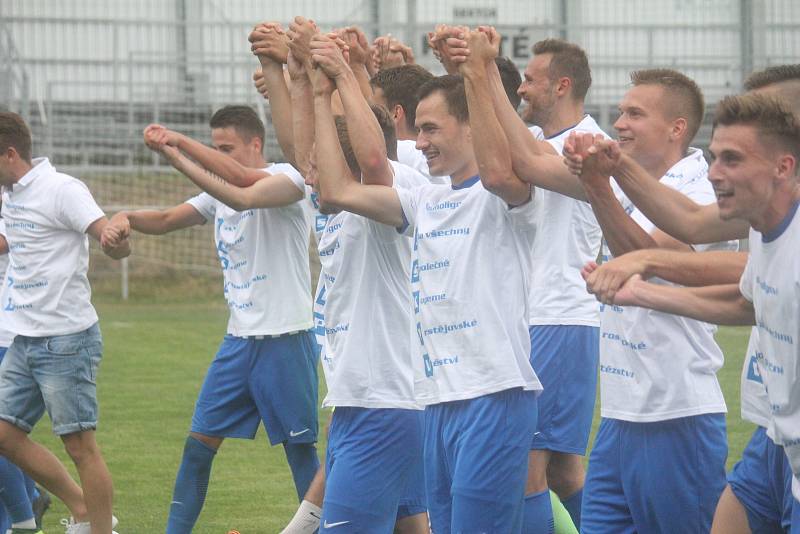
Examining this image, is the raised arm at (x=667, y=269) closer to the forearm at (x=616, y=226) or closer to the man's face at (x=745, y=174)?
the forearm at (x=616, y=226)

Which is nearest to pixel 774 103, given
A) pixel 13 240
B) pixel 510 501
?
pixel 510 501

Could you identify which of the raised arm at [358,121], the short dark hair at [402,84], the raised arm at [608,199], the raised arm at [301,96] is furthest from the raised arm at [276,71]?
the raised arm at [608,199]

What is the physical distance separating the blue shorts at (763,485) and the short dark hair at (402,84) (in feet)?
8.75

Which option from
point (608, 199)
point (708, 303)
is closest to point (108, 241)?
point (608, 199)

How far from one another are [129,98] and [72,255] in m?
16.7

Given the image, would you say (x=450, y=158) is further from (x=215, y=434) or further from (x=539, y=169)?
(x=215, y=434)

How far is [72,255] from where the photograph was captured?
7.24 m

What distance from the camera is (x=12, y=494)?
7.39 m

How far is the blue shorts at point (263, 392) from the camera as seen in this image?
7254mm

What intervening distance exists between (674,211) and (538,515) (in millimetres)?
2125

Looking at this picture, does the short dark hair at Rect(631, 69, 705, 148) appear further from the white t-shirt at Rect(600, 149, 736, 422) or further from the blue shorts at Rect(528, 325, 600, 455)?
the blue shorts at Rect(528, 325, 600, 455)

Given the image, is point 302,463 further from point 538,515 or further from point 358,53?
point 358,53

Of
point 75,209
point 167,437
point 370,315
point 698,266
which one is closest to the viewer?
point 698,266

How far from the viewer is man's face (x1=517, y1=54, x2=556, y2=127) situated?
6.70 m
